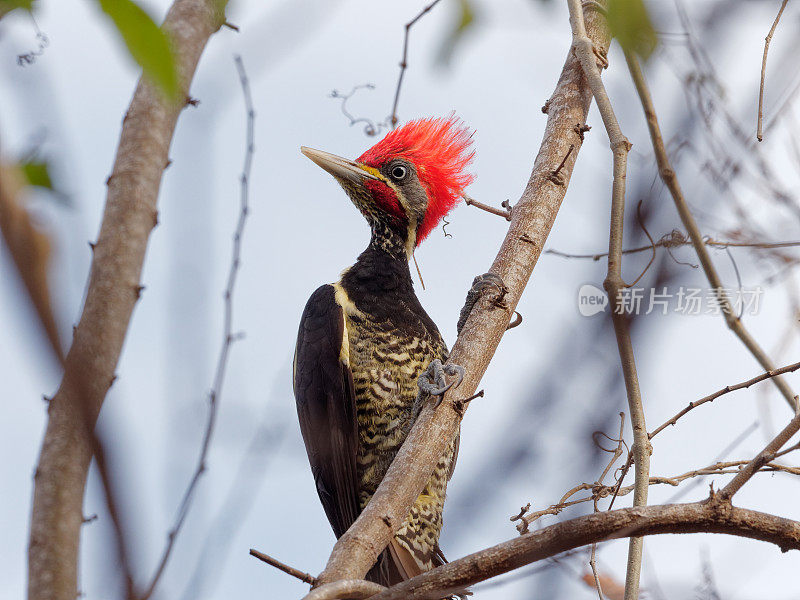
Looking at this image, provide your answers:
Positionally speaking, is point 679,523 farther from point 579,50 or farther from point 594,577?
point 579,50

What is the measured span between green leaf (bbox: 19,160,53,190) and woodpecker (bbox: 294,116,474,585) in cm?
208

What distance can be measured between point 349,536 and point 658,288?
1.34 meters

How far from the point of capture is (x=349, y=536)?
2.10 meters

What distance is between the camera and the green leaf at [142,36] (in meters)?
0.92

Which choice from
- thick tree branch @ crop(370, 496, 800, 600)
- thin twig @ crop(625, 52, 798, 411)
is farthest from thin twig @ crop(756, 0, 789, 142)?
thick tree branch @ crop(370, 496, 800, 600)

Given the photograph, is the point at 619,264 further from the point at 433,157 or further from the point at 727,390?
the point at 433,157

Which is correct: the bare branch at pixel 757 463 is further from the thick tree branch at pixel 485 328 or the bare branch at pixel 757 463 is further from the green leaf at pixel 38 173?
the green leaf at pixel 38 173

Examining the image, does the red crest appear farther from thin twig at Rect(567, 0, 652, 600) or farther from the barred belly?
Result: thin twig at Rect(567, 0, 652, 600)

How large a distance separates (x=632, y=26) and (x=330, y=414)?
8.38 feet

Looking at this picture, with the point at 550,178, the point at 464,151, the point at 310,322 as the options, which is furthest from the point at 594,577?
the point at 464,151

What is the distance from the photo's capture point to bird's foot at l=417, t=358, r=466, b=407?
249cm

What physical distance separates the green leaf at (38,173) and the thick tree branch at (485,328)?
1.11 meters

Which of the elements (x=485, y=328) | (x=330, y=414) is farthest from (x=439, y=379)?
(x=330, y=414)

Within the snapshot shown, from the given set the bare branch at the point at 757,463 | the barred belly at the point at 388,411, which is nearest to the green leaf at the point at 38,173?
the bare branch at the point at 757,463
